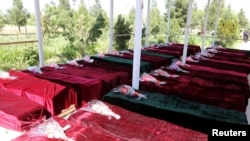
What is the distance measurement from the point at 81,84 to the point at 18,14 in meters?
5.41

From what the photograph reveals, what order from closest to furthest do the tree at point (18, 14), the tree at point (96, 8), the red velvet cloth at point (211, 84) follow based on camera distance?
the red velvet cloth at point (211, 84) → the tree at point (18, 14) → the tree at point (96, 8)

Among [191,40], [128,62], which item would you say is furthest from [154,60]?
[191,40]

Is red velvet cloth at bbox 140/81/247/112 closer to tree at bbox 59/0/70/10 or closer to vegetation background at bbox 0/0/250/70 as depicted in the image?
vegetation background at bbox 0/0/250/70

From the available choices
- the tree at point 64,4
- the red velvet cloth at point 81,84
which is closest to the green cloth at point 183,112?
the red velvet cloth at point 81,84

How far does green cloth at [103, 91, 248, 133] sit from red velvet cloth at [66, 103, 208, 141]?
381mm

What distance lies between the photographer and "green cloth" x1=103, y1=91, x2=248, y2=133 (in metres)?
2.50

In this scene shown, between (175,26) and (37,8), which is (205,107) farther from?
(175,26)

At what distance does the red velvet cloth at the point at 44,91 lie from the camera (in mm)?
2955

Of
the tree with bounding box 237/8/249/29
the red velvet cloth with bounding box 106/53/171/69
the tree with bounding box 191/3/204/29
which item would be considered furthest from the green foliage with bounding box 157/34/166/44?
the tree with bounding box 237/8/249/29

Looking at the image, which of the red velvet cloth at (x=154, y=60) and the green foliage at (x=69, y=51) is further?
the green foliage at (x=69, y=51)

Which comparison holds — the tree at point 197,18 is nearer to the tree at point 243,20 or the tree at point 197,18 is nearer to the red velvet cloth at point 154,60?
the tree at point 243,20

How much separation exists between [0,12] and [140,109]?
6.43 metres

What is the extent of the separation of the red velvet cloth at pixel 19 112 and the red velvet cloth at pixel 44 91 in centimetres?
11

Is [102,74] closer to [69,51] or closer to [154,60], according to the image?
[154,60]
